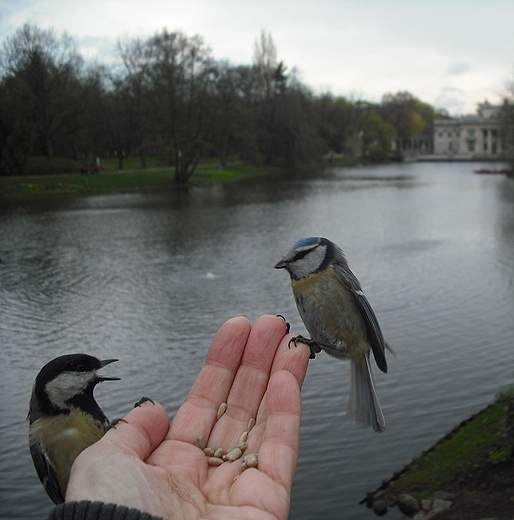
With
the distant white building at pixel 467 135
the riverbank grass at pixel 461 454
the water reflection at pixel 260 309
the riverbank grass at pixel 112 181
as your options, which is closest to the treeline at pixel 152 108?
the riverbank grass at pixel 112 181

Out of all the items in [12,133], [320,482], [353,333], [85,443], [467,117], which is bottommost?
[320,482]

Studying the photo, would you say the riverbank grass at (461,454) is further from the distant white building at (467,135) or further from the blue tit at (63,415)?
the distant white building at (467,135)

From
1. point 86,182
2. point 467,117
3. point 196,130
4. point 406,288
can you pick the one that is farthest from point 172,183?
point 467,117

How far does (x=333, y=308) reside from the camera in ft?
11.1

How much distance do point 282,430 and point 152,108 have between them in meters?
42.5

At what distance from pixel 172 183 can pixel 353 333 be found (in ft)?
135

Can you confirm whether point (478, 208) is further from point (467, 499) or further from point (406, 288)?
point (467, 499)

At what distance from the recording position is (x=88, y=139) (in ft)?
139

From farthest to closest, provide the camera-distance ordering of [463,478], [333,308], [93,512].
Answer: [463,478]
[333,308]
[93,512]

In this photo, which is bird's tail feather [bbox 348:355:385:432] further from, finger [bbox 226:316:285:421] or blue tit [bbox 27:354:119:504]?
blue tit [bbox 27:354:119:504]

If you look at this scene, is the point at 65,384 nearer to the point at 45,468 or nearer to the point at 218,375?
the point at 45,468

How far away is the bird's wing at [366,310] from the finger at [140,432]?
121 centimetres

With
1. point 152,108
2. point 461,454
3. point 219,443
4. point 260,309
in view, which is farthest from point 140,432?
point 152,108

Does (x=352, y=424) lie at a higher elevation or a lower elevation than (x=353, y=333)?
lower
